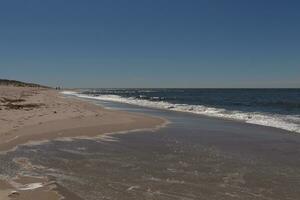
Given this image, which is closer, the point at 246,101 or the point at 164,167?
the point at 164,167

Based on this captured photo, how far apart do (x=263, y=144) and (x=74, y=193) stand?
27.1ft

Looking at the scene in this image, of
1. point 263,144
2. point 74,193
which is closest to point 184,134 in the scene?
point 263,144

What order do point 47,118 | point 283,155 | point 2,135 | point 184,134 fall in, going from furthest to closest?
1. point 47,118
2. point 184,134
3. point 2,135
4. point 283,155

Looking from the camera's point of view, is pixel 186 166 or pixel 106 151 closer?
pixel 186 166

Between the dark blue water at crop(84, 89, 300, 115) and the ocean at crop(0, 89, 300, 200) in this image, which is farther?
the dark blue water at crop(84, 89, 300, 115)

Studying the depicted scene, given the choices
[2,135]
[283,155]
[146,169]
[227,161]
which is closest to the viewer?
[146,169]

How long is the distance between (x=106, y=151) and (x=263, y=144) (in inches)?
213

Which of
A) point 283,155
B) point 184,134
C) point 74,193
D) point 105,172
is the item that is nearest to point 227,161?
point 283,155

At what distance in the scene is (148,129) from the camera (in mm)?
17562

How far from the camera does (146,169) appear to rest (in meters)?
8.93

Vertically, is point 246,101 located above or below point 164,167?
below

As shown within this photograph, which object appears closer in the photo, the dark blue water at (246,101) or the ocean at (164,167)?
the ocean at (164,167)

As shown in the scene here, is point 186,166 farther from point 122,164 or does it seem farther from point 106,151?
point 106,151

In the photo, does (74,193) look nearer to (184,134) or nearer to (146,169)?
(146,169)
